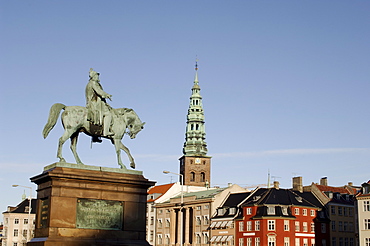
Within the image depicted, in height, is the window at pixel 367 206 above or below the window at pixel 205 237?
above

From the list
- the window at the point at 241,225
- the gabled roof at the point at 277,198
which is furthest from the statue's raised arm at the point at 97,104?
the window at the point at 241,225

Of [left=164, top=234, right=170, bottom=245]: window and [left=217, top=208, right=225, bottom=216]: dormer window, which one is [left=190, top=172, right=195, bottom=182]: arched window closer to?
[left=164, top=234, right=170, bottom=245]: window

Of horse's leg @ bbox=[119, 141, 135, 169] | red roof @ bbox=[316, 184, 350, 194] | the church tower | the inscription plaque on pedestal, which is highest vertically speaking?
the church tower

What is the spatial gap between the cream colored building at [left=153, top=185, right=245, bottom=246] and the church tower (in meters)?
46.1

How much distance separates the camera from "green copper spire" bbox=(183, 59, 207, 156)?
160 m

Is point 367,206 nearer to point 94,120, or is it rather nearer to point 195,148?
point 94,120

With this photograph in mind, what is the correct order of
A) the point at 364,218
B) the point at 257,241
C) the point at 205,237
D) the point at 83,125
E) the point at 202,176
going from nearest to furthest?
the point at 83,125
the point at 364,218
the point at 257,241
the point at 205,237
the point at 202,176

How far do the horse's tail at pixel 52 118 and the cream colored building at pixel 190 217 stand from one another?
2672 inches

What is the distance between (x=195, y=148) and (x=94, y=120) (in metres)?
137

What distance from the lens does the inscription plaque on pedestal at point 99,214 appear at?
94.4ft

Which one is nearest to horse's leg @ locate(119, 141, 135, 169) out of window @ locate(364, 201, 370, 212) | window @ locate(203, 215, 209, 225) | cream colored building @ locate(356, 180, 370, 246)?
cream colored building @ locate(356, 180, 370, 246)

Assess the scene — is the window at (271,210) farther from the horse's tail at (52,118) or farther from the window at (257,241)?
the horse's tail at (52,118)

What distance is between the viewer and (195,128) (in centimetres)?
16175

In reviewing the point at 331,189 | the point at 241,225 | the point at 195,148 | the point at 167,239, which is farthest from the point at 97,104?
the point at 195,148
